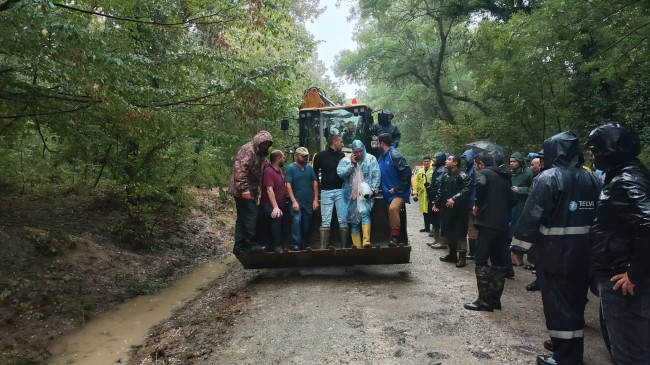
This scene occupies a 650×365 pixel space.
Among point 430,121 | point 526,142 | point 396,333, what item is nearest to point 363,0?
point 430,121

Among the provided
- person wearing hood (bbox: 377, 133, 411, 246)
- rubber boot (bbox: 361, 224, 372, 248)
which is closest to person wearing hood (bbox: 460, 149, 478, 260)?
person wearing hood (bbox: 377, 133, 411, 246)

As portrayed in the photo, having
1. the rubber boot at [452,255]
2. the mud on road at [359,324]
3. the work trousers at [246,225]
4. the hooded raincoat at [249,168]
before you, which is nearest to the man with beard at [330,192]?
the mud on road at [359,324]

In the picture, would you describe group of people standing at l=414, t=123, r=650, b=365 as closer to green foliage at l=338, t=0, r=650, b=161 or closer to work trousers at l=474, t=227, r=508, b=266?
work trousers at l=474, t=227, r=508, b=266

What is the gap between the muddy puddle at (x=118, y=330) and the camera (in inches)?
196

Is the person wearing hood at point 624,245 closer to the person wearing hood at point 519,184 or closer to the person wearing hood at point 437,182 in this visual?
the person wearing hood at point 519,184

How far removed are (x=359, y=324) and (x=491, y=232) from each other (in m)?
2.01

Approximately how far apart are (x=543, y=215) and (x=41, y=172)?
10336mm

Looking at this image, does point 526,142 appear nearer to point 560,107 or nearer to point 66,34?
point 560,107

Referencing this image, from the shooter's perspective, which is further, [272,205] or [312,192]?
[312,192]

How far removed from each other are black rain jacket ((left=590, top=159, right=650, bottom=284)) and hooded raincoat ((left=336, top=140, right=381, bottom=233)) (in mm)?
3629

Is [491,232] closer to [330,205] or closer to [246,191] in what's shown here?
[330,205]

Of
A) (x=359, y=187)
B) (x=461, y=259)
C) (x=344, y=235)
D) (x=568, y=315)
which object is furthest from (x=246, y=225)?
(x=568, y=315)

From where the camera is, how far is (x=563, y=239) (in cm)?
346

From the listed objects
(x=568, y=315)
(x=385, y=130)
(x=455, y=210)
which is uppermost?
(x=385, y=130)
